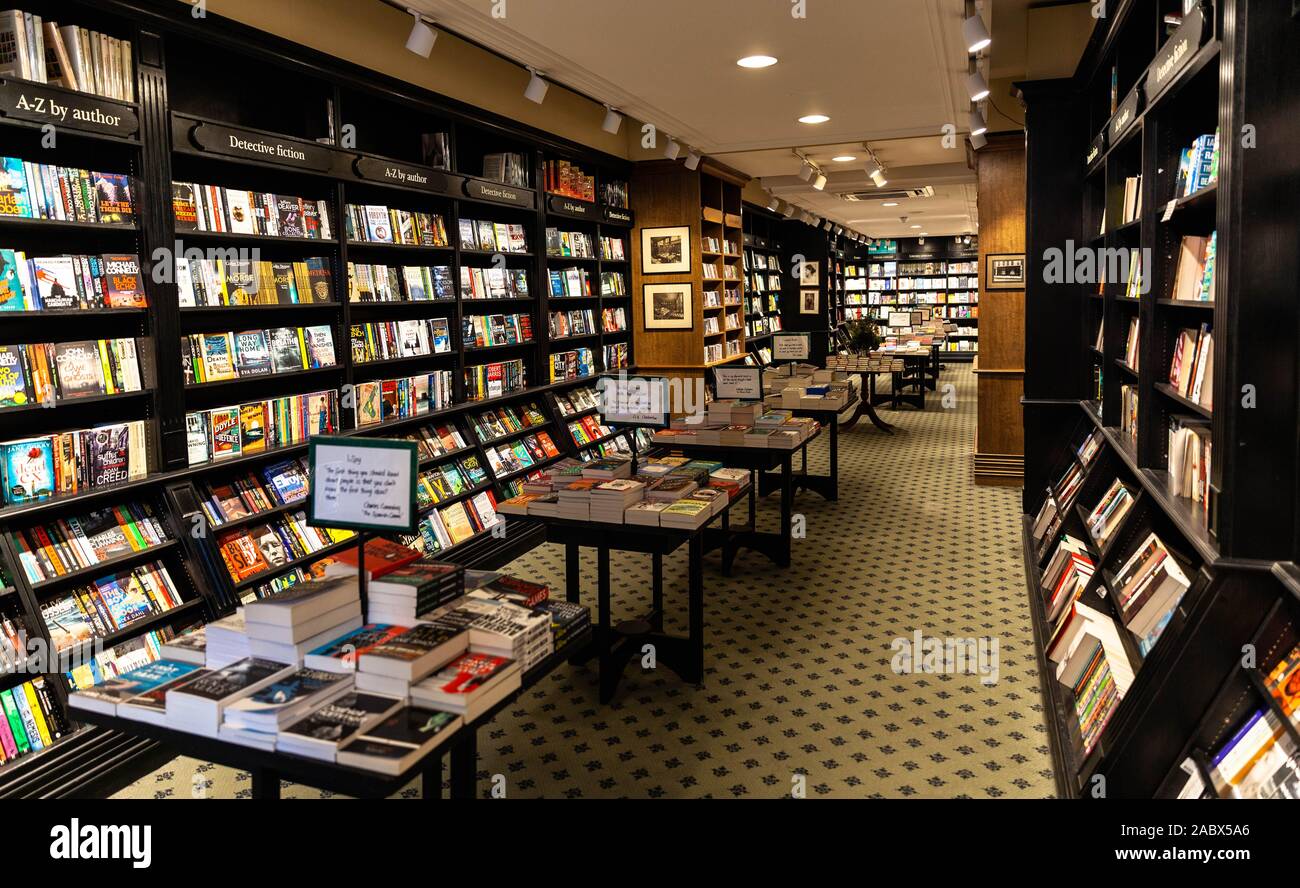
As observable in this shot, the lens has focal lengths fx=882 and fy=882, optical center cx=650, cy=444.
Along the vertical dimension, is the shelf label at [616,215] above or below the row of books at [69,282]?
above

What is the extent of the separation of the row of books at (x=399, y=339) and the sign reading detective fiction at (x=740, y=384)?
6.40ft

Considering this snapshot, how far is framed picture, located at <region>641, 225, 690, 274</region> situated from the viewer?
28.2ft

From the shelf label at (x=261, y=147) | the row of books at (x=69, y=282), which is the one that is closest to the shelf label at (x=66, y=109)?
the shelf label at (x=261, y=147)

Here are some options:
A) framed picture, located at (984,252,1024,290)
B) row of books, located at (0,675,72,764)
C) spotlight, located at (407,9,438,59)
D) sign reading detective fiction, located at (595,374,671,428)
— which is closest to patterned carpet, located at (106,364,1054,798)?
row of books, located at (0,675,72,764)

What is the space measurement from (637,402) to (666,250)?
4.74 meters

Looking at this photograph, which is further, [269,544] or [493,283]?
[493,283]

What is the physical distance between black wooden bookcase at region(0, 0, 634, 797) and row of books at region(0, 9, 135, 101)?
0.06 meters

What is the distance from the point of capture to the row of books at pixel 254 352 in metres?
4.05

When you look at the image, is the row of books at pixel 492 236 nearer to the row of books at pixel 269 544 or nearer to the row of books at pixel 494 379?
the row of books at pixel 494 379

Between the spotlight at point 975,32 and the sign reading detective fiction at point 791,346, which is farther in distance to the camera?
the sign reading detective fiction at point 791,346

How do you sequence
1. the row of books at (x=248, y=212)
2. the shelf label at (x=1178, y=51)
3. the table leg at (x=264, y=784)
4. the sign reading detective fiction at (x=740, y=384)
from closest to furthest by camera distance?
the table leg at (x=264, y=784) → the shelf label at (x=1178, y=51) → the row of books at (x=248, y=212) → the sign reading detective fiction at (x=740, y=384)

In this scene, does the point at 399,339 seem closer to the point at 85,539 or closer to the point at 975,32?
the point at 85,539

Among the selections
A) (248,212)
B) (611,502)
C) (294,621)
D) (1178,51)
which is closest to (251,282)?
(248,212)

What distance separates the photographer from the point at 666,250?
28.3 ft
